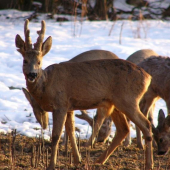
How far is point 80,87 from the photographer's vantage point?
7273mm

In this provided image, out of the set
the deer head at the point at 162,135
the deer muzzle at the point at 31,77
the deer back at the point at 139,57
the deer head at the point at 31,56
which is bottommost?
the deer head at the point at 162,135

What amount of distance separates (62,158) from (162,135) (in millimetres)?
2649

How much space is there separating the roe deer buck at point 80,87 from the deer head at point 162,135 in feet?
6.53

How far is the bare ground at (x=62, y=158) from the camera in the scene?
6.85 m

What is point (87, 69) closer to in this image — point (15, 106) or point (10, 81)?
point (15, 106)

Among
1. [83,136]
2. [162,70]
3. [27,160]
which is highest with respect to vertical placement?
[162,70]

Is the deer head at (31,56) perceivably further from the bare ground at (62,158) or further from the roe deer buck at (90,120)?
the roe deer buck at (90,120)

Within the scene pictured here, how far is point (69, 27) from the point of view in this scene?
804 inches

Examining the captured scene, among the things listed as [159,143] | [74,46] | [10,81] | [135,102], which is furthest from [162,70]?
[74,46]

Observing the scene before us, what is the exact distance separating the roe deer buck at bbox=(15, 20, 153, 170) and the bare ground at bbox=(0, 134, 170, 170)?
0.25 metres

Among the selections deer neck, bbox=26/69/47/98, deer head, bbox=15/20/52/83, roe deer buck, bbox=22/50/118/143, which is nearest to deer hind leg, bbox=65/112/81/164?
roe deer buck, bbox=22/50/118/143

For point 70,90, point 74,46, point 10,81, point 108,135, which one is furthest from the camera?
point 74,46

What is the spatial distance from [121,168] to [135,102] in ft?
3.67

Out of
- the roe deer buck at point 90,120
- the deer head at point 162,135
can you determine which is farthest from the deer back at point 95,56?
the deer head at point 162,135
